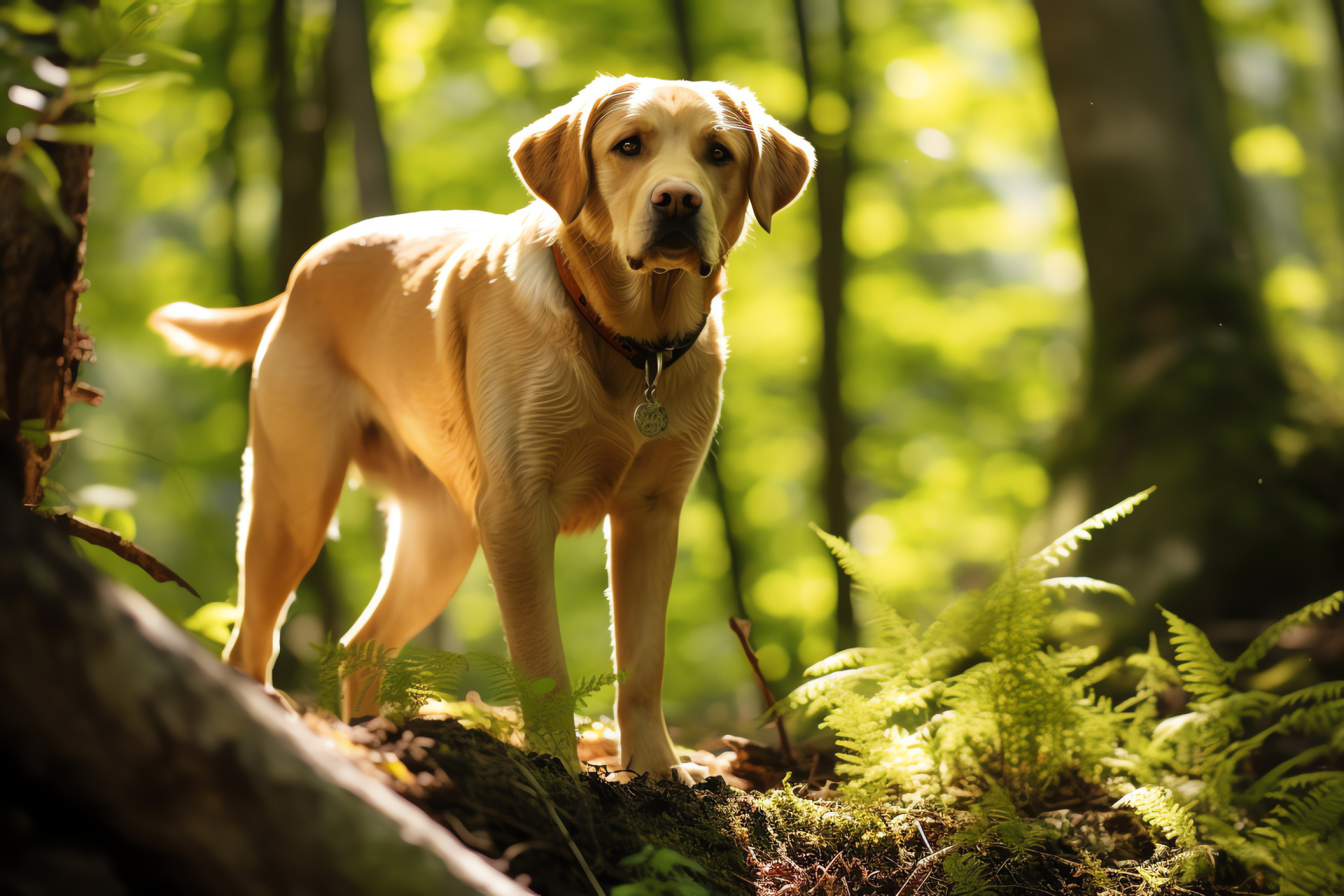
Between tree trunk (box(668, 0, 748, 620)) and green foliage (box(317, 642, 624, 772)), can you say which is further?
tree trunk (box(668, 0, 748, 620))

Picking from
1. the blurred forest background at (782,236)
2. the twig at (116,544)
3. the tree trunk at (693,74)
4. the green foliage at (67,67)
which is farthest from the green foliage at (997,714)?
the tree trunk at (693,74)

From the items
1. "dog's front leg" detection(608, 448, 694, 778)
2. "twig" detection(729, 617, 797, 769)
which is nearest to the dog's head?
"dog's front leg" detection(608, 448, 694, 778)

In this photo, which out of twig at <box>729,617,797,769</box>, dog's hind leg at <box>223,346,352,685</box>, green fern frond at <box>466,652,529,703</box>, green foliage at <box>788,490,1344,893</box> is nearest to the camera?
green fern frond at <box>466,652,529,703</box>

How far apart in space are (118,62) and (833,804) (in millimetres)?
2933

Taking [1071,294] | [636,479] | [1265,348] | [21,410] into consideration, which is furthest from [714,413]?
[1071,294]

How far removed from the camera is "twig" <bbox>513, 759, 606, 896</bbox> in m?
1.97

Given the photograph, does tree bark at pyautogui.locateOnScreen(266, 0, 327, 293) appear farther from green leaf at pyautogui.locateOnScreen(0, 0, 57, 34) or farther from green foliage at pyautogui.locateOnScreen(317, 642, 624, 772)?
green leaf at pyautogui.locateOnScreen(0, 0, 57, 34)

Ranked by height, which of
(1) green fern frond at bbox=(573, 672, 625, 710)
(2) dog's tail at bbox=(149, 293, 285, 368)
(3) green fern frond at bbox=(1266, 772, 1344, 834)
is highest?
(2) dog's tail at bbox=(149, 293, 285, 368)

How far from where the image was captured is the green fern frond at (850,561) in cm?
337

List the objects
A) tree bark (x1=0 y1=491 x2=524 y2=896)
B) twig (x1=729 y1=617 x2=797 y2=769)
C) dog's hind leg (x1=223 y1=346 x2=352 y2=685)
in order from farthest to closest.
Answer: dog's hind leg (x1=223 y1=346 x2=352 y2=685), twig (x1=729 y1=617 x2=797 y2=769), tree bark (x1=0 y1=491 x2=524 y2=896)

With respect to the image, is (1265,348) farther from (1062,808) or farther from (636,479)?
(636,479)

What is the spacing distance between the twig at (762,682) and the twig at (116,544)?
1.87 metres

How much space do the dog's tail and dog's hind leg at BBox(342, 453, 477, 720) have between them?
95 cm

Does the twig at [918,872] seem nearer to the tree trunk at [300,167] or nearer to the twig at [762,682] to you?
the twig at [762,682]
